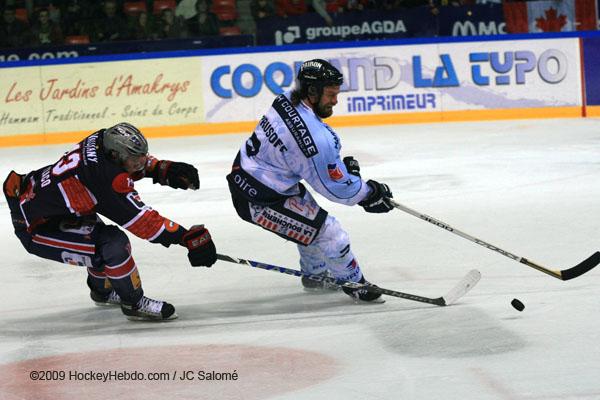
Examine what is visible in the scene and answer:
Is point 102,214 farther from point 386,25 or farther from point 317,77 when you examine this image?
point 386,25

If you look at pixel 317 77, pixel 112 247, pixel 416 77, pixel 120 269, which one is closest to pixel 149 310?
pixel 120 269

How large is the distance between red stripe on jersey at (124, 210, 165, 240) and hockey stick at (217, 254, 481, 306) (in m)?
0.37

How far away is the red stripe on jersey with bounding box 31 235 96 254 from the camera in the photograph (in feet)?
14.7

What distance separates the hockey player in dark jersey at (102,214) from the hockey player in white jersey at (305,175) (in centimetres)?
35

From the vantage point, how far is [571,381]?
11.4 ft

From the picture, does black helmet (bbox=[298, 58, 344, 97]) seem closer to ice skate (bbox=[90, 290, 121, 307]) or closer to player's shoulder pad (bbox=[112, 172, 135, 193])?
player's shoulder pad (bbox=[112, 172, 135, 193])

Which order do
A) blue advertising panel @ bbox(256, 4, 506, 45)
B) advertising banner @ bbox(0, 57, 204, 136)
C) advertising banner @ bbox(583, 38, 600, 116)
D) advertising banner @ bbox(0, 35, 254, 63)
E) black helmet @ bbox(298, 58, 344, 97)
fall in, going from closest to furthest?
black helmet @ bbox(298, 58, 344, 97) → advertising banner @ bbox(583, 38, 600, 116) → advertising banner @ bbox(0, 57, 204, 136) → advertising banner @ bbox(0, 35, 254, 63) → blue advertising panel @ bbox(256, 4, 506, 45)

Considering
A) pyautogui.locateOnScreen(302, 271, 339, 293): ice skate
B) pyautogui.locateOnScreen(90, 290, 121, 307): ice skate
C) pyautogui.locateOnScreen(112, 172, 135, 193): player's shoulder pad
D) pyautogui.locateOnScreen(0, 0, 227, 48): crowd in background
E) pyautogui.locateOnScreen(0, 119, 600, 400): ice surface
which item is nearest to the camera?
pyautogui.locateOnScreen(0, 119, 600, 400): ice surface

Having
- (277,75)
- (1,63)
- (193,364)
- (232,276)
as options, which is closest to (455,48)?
(277,75)

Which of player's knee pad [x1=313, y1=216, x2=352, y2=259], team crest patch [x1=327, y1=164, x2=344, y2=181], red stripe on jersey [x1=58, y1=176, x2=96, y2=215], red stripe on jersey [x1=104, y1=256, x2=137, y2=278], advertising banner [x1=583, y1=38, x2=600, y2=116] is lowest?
advertising banner [x1=583, y1=38, x2=600, y2=116]

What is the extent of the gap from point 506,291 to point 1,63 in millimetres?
8624

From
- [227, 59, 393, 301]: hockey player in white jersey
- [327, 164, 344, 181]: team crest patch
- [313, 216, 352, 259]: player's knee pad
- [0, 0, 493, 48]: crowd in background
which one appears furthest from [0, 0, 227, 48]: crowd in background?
[327, 164, 344, 181]: team crest patch

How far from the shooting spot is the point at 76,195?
4.36 metres

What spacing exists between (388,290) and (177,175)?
3.73 feet
